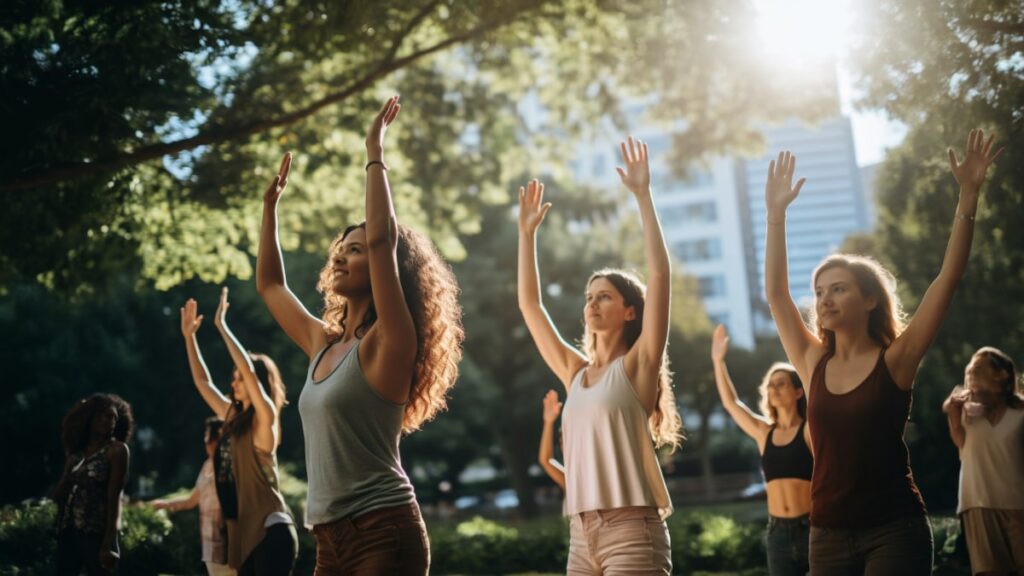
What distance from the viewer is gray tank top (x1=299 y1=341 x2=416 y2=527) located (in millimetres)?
3199

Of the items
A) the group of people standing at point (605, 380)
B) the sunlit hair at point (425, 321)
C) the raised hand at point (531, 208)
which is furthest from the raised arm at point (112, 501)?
the sunlit hair at point (425, 321)

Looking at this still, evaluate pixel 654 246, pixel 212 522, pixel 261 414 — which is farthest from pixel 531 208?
pixel 212 522

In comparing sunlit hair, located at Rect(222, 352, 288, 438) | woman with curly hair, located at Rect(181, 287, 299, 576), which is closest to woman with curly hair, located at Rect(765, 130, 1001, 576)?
woman with curly hair, located at Rect(181, 287, 299, 576)

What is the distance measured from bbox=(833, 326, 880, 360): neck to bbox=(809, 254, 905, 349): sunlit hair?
A: 0.05 meters

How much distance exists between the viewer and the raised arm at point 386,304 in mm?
3215

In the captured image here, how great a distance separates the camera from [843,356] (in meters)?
4.20

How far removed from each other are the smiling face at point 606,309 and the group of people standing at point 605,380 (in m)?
0.01

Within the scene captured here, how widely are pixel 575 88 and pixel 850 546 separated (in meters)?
12.4

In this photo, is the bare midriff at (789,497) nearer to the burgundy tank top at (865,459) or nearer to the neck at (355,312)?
the burgundy tank top at (865,459)

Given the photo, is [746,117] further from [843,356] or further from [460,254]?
[843,356]

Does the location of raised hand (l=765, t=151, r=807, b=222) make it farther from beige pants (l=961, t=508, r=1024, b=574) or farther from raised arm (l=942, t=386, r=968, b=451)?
beige pants (l=961, t=508, r=1024, b=574)

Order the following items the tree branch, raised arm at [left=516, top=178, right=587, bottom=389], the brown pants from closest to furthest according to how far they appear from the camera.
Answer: the brown pants
raised arm at [left=516, top=178, right=587, bottom=389]
the tree branch

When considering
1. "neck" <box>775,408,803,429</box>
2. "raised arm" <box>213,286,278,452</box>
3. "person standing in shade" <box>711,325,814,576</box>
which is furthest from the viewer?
"neck" <box>775,408,803,429</box>

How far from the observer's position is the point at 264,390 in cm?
678
